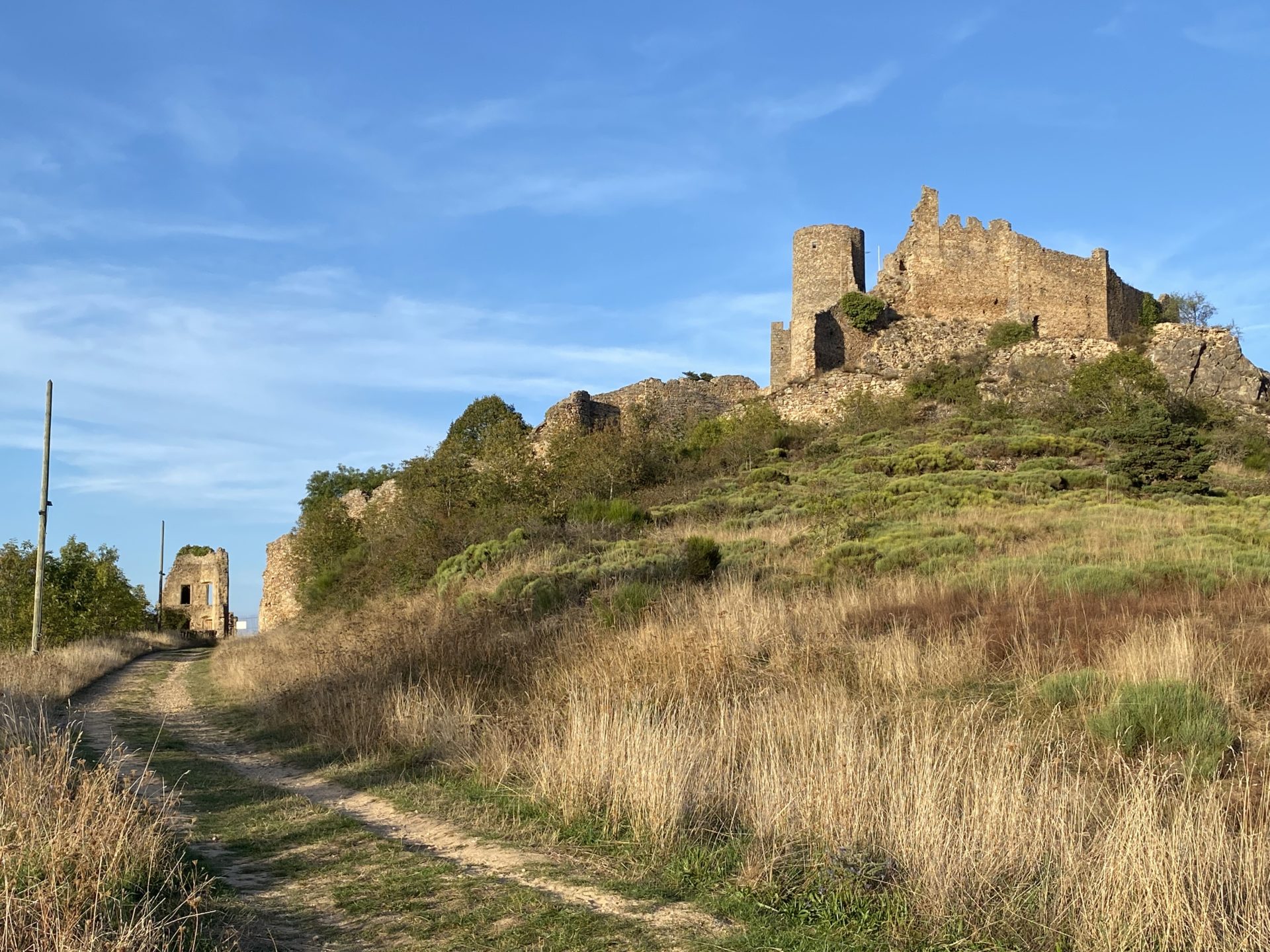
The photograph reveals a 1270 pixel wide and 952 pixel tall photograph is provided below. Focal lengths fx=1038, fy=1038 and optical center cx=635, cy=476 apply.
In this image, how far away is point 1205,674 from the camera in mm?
8141

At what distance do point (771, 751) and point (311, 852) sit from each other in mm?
2888

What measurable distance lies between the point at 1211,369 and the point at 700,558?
2509cm

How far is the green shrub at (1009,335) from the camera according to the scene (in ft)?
121

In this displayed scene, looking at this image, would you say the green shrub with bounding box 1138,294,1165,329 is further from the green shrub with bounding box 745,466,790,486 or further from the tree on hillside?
the tree on hillside

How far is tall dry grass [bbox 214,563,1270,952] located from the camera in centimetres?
467

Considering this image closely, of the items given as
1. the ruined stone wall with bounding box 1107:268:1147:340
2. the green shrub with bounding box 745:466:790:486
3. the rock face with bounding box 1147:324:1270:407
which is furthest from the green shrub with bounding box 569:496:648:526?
the ruined stone wall with bounding box 1107:268:1147:340

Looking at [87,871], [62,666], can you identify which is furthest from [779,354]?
[87,871]

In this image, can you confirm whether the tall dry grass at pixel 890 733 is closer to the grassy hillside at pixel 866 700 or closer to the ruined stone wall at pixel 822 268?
the grassy hillside at pixel 866 700

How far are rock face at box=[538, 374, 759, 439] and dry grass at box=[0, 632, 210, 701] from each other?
631 inches

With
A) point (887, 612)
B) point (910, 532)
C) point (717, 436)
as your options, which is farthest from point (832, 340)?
point (887, 612)

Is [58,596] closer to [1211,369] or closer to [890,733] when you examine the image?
[890,733]

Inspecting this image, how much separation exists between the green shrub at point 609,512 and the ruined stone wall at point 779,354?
16.2 meters

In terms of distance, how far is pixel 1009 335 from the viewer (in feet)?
122

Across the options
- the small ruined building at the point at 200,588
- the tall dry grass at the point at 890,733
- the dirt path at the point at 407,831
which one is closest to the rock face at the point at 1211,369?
the tall dry grass at the point at 890,733
